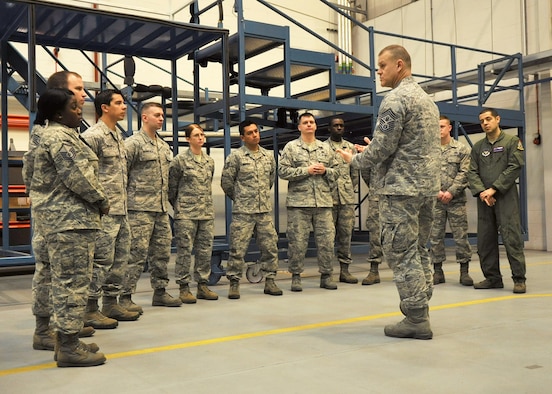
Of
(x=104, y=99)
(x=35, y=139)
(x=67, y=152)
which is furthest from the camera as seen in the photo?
(x=104, y=99)

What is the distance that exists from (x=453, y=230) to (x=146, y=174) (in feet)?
11.4

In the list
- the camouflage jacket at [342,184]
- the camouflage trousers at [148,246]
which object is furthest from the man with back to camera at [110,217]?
the camouflage jacket at [342,184]

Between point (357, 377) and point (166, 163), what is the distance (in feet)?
9.79

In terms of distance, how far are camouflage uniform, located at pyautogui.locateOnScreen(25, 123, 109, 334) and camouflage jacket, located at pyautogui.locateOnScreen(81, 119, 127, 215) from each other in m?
1.12

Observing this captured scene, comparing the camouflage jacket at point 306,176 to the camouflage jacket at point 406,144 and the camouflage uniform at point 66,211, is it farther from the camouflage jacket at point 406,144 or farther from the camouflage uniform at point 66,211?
the camouflage uniform at point 66,211

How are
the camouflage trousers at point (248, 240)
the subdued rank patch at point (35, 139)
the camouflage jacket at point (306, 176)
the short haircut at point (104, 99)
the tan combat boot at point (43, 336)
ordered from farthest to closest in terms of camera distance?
the camouflage jacket at point (306, 176) → the camouflage trousers at point (248, 240) → the short haircut at point (104, 99) → the tan combat boot at point (43, 336) → the subdued rank patch at point (35, 139)

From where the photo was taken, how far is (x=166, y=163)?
209 inches

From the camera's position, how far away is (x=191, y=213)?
5.57 metres

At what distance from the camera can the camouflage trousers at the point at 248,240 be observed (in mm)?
5883

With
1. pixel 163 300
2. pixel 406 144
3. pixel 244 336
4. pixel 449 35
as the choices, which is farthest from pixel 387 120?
pixel 449 35

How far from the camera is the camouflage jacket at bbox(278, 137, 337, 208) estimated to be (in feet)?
20.2

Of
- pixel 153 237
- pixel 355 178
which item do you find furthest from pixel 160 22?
pixel 355 178

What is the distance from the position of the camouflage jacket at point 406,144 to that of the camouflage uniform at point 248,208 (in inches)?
84.5

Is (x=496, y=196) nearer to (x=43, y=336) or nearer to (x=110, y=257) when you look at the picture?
(x=110, y=257)
